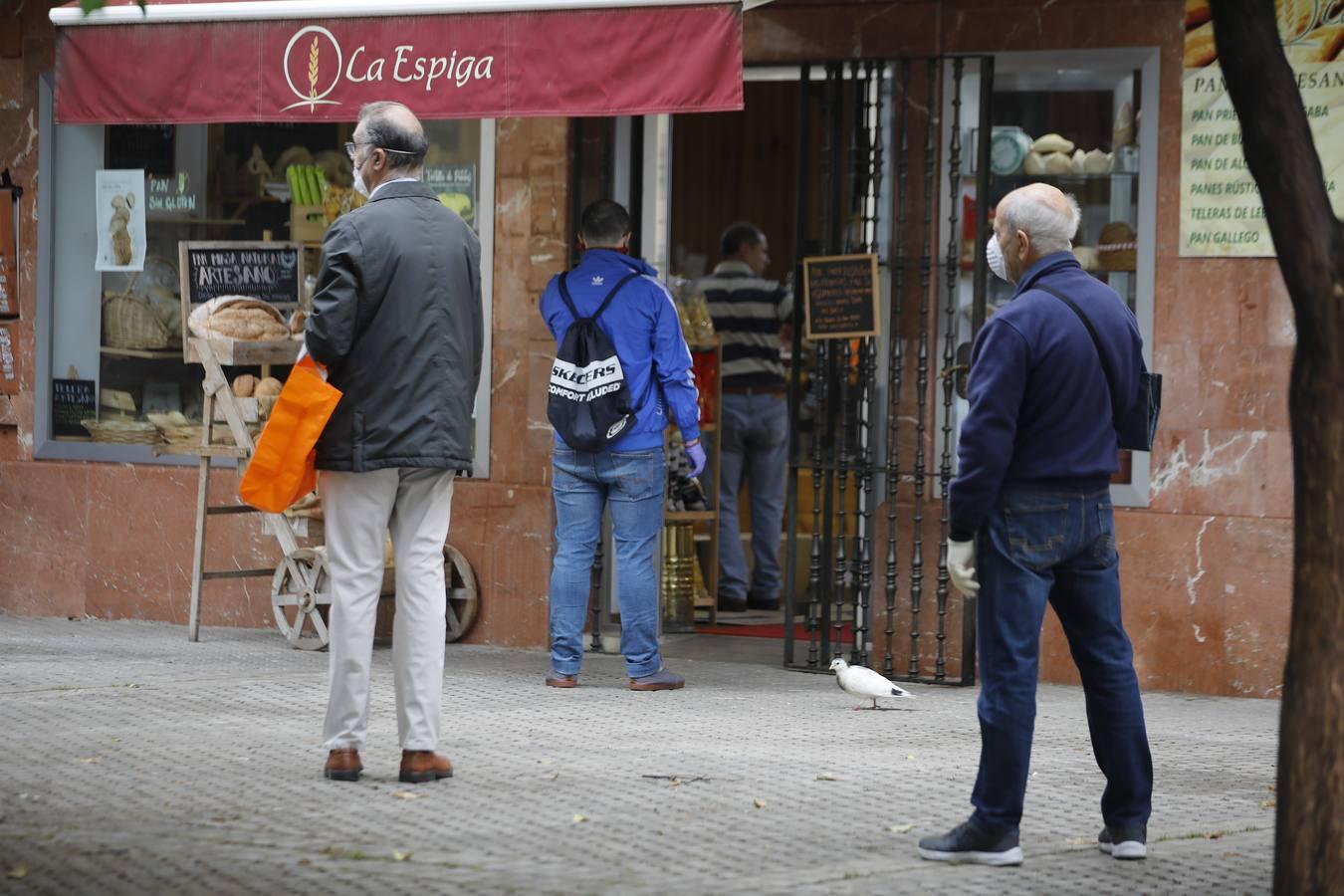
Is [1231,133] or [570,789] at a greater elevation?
[1231,133]

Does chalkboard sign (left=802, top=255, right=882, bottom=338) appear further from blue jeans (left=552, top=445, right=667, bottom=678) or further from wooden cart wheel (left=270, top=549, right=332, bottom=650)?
wooden cart wheel (left=270, top=549, right=332, bottom=650)

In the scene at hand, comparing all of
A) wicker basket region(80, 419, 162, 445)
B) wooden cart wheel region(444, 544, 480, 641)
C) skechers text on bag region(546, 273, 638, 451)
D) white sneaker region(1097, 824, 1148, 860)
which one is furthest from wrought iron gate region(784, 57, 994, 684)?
wicker basket region(80, 419, 162, 445)

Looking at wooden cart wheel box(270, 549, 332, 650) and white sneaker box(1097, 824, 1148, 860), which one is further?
wooden cart wheel box(270, 549, 332, 650)

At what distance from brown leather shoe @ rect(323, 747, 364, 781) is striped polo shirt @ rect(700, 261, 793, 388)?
5331 mm

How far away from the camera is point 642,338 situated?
8.31 meters

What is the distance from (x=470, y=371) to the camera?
6445mm

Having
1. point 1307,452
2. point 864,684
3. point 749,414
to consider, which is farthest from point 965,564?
point 749,414

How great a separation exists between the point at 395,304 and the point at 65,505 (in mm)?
4683

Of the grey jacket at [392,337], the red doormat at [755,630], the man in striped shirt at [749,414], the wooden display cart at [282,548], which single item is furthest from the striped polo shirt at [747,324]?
the grey jacket at [392,337]

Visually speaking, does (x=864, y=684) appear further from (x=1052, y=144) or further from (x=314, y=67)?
(x=314, y=67)

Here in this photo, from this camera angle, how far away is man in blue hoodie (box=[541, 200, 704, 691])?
830cm

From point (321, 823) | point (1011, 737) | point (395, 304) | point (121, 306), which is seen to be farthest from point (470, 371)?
point (121, 306)

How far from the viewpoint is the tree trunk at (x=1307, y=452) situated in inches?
173

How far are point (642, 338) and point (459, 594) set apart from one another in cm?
186
